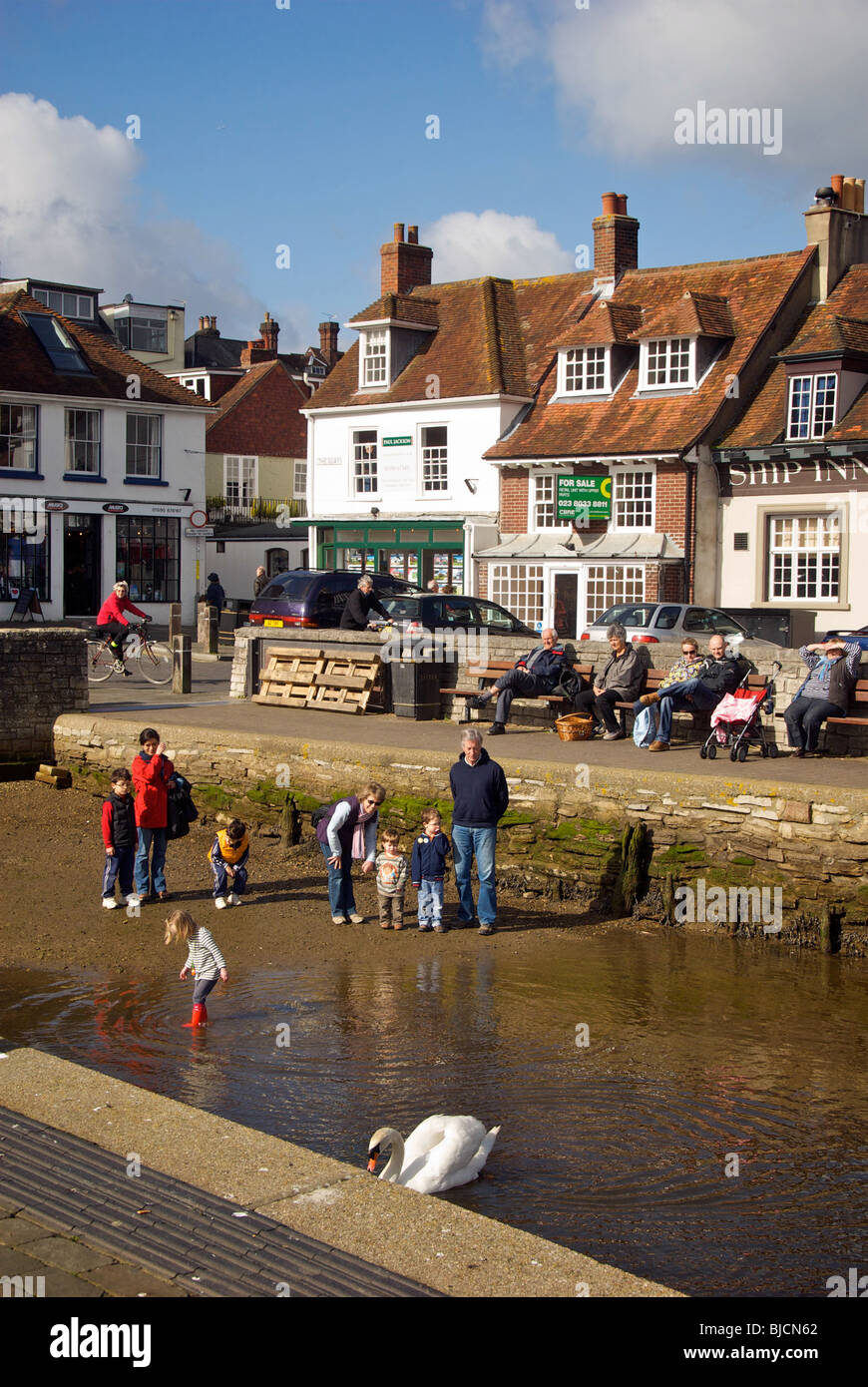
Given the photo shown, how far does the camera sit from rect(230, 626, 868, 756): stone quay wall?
14.3 meters

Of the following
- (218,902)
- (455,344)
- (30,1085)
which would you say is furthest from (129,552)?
(30,1085)

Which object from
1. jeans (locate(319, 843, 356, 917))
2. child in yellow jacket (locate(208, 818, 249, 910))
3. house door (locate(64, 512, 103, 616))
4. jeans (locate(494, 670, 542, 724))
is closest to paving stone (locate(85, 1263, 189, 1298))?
jeans (locate(319, 843, 356, 917))

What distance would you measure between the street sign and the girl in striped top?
895 inches

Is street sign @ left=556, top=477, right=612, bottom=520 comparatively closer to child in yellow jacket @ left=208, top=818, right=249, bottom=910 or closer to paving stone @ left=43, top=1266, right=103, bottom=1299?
child in yellow jacket @ left=208, top=818, right=249, bottom=910

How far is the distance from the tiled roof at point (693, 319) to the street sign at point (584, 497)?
366 centimetres

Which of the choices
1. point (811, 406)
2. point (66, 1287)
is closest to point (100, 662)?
point (811, 406)

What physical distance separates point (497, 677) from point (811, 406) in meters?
14.3

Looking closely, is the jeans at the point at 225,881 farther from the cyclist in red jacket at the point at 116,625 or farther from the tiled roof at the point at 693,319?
the tiled roof at the point at 693,319

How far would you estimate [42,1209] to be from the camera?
474 cm

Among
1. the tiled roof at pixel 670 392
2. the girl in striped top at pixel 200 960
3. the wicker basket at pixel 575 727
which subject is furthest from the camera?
the tiled roof at pixel 670 392

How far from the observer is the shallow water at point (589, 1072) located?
20.9ft

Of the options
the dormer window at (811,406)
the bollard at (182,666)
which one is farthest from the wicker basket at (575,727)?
the dormer window at (811,406)
